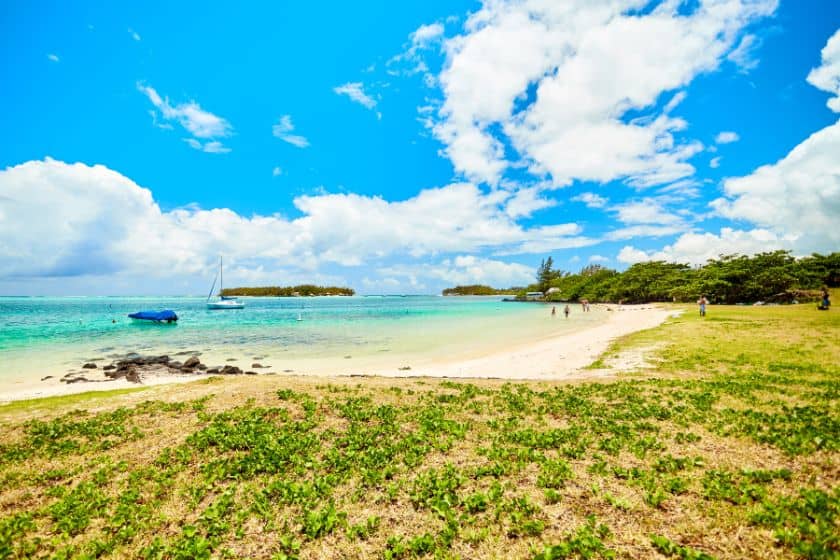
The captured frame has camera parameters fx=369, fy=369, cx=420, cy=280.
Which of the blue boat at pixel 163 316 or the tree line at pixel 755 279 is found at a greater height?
the tree line at pixel 755 279

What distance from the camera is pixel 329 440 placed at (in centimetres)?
976

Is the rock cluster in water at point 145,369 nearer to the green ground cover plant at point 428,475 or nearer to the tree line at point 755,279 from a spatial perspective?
the green ground cover plant at point 428,475

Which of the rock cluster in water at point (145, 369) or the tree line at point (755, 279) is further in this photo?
the tree line at point (755, 279)

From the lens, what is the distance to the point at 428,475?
7766 mm

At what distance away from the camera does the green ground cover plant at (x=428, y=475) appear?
5859 millimetres

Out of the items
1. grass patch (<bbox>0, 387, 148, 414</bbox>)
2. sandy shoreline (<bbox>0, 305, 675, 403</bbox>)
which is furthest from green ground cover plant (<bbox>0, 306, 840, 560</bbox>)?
sandy shoreline (<bbox>0, 305, 675, 403</bbox>)

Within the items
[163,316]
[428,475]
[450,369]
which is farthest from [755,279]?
[163,316]

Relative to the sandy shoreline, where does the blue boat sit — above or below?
above

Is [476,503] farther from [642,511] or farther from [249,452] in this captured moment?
[249,452]

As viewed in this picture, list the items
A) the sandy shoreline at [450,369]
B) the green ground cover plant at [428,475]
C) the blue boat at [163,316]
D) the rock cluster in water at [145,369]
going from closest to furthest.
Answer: the green ground cover plant at [428,475] → the sandy shoreline at [450,369] → the rock cluster in water at [145,369] → the blue boat at [163,316]

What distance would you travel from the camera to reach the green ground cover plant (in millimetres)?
5859

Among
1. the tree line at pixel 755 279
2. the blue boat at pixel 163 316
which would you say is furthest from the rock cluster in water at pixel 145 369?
the tree line at pixel 755 279

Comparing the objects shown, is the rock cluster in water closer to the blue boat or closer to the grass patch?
the grass patch

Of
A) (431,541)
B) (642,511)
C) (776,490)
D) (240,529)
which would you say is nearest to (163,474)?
(240,529)
